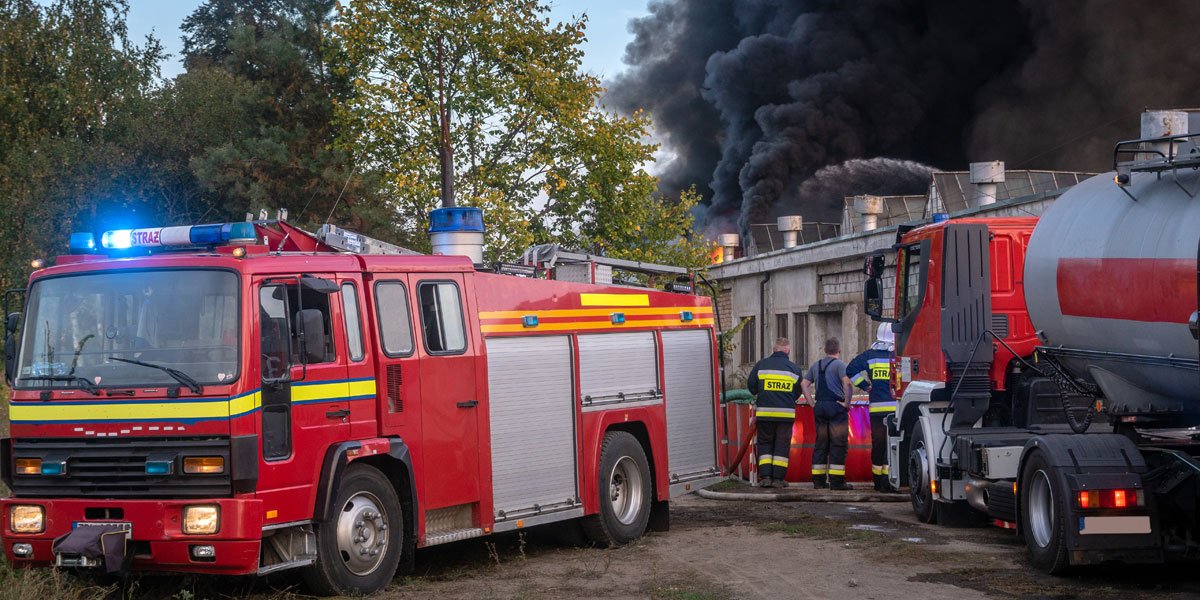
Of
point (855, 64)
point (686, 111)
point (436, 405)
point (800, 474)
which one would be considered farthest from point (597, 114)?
point (686, 111)

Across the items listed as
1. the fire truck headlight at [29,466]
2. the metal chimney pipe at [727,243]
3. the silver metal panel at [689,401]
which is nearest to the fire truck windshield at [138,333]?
the fire truck headlight at [29,466]

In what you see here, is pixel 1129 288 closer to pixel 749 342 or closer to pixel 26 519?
pixel 26 519

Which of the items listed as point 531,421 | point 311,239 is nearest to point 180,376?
point 311,239

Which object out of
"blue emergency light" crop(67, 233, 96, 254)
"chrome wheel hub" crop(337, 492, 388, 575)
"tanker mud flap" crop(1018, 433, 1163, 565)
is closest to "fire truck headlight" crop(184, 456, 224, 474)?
"chrome wheel hub" crop(337, 492, 388, 575)

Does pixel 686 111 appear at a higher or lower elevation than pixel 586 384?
higher

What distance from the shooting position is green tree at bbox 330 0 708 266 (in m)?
22.3

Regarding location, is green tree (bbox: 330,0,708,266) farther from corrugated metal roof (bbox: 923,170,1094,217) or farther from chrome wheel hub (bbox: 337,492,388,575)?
chrome wheel hub (bbox: 337,492,388,575)

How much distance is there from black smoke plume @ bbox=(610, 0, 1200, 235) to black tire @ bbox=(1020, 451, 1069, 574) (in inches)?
1369

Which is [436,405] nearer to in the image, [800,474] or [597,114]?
[800,474]

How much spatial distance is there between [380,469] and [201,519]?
1.53 meters

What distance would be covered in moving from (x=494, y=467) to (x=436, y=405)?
32.8 inches

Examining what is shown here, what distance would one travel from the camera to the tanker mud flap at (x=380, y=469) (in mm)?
7656

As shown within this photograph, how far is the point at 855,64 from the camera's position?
47.9m

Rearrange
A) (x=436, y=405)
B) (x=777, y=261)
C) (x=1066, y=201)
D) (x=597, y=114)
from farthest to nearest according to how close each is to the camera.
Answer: (x=777, y=261)
(x=597, y=114)
(x=1066, y=201)
(x=436, y=405)
